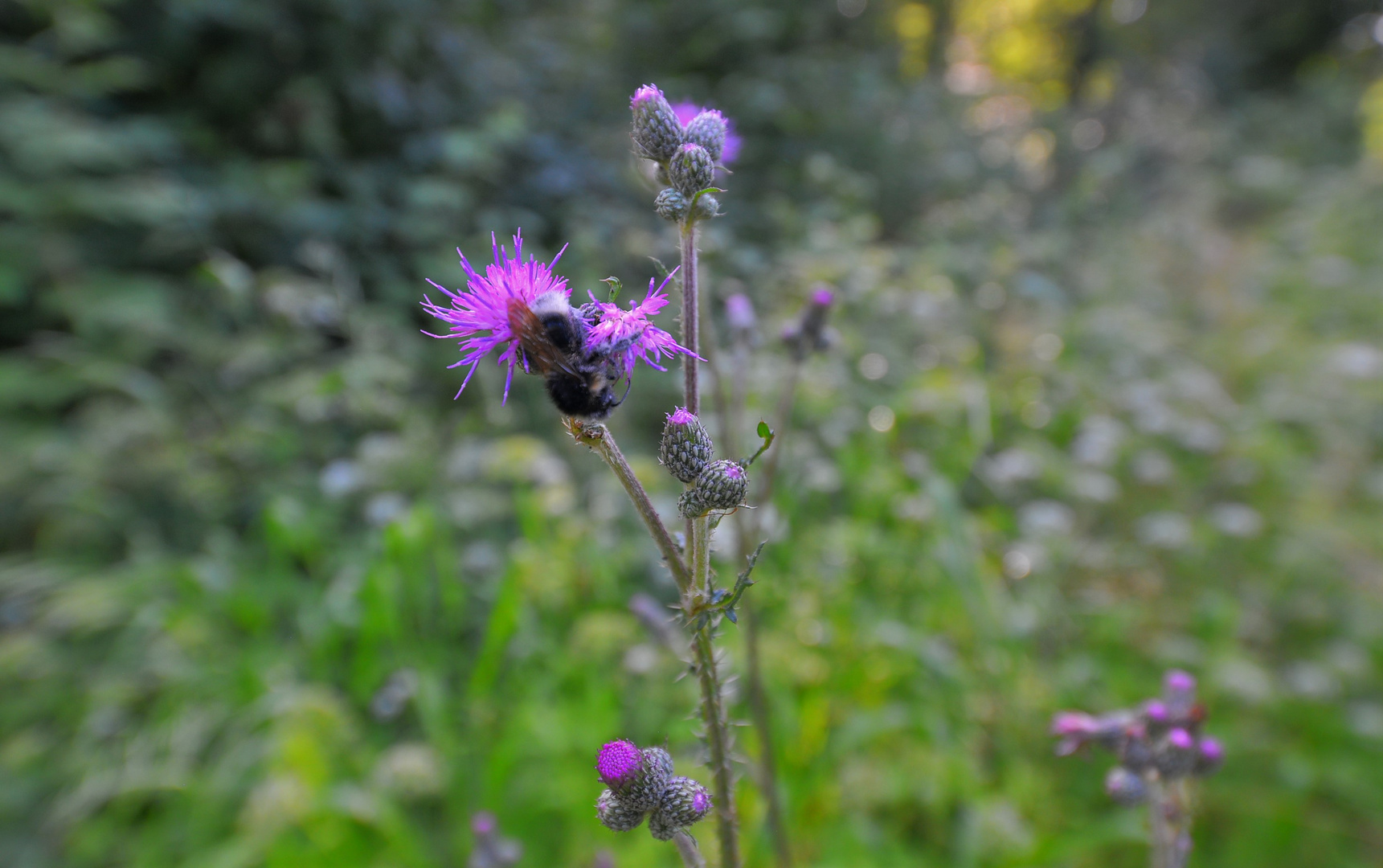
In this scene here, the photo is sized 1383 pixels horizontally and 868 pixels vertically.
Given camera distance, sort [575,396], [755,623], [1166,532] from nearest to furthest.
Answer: [575,396]
[755,623]
[1166,532]

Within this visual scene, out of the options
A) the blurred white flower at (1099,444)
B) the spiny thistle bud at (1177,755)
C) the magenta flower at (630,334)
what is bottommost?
the spiny thistle bud at (1177,755)

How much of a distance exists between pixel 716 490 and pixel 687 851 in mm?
425

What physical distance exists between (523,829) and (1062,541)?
2223 mm

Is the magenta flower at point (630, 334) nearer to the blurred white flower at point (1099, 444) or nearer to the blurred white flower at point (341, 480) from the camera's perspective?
the blurred white flower at point (341, 480)

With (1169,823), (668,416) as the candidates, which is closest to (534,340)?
(668,416)

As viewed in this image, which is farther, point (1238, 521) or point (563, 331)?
point (1238, 521)

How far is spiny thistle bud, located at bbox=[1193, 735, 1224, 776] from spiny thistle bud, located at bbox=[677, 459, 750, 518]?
900 mm

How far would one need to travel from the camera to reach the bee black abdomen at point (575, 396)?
0.69 m

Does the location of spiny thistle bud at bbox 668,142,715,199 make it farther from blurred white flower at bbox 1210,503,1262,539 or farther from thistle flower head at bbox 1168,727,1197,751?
blurred white flower at bbox 1210,503,1262,539

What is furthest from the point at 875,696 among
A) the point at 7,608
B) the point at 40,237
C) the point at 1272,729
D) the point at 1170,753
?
the point at 40,237

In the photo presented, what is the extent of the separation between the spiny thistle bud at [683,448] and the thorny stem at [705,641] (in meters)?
0.05

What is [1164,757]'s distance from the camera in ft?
3.36

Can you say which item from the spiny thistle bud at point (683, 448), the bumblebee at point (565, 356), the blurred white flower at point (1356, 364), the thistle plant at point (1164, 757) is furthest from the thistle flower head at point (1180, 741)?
the blurred white flower at point (1356, 364)

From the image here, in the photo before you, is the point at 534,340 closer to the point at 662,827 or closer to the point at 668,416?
the point at 668,416
